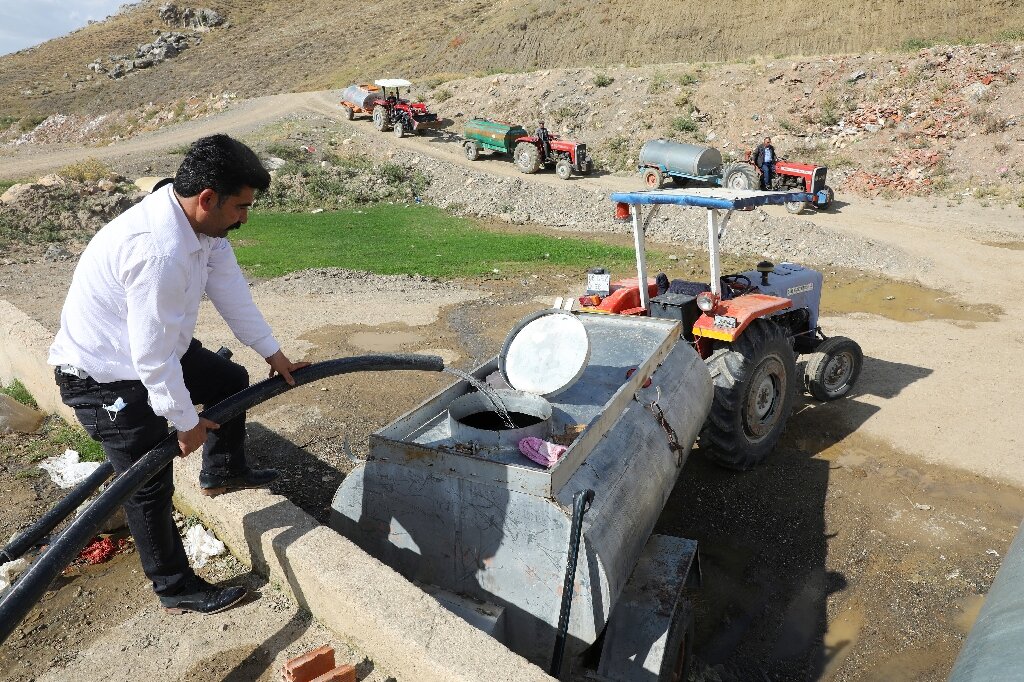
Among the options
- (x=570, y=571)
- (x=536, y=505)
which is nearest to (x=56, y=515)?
(x=536, y=505)

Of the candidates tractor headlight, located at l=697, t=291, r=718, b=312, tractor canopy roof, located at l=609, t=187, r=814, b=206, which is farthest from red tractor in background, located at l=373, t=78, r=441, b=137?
tractor headlight, located at l=697, t=291, r=718, b=312

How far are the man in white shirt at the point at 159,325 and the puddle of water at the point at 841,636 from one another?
130 inches

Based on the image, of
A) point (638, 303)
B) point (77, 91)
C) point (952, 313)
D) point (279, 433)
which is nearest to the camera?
point (279, 433)

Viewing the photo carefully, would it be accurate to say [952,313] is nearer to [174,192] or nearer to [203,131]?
[174,192]

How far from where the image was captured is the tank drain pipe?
113 inches

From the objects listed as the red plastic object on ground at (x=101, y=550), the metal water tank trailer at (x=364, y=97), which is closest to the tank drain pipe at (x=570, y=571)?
the red plastic object on ground at (x=101, y=550)

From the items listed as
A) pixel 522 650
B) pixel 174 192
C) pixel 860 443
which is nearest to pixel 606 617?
pixel 522 650

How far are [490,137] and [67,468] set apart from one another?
19.9m

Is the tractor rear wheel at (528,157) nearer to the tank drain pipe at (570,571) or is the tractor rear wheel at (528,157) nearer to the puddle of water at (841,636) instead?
the puddle of water at (841,636)

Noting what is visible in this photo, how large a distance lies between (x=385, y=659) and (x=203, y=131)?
108 ft

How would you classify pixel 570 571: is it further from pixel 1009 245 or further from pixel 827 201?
pixel 827 201

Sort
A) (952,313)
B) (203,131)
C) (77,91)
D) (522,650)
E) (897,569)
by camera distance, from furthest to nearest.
→ (77,91), (203,131), (952,313), (897,569), (522,650)

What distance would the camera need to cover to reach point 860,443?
251 inches

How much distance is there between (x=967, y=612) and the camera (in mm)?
4305
